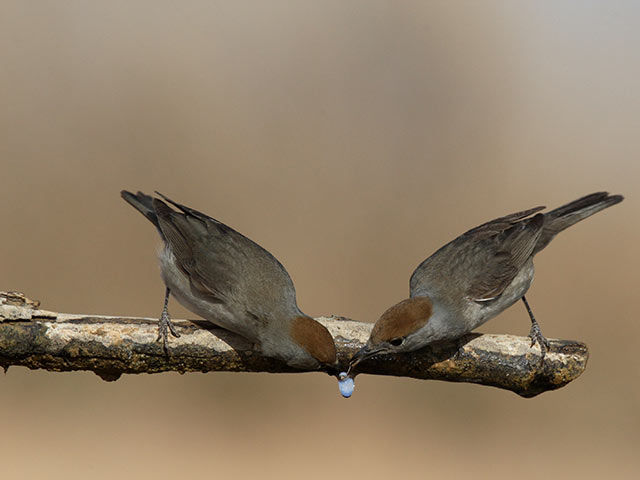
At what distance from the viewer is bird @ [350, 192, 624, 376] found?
3.35 metres

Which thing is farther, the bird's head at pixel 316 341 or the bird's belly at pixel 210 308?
the bird's belly at pixel 210 308

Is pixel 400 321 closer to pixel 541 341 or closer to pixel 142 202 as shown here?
pixel 541 341

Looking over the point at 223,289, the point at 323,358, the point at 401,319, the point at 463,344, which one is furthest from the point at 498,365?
the point at 223,289

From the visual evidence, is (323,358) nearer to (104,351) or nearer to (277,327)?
(277,327)

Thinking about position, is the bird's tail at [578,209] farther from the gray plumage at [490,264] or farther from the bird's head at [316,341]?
the bird's head at [316,341]

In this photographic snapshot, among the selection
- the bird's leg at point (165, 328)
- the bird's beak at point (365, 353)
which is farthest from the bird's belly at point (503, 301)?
the bird's leg at point (165, 328)

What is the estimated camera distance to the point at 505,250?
414cm

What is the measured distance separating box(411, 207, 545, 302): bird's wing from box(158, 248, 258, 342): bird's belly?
1148mm

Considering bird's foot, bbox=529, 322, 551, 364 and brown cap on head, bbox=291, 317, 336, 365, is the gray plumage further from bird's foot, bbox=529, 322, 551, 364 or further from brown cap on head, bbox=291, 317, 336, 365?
brown cap on head, bbox=291, 317, 336, 365

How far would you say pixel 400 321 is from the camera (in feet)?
10.8

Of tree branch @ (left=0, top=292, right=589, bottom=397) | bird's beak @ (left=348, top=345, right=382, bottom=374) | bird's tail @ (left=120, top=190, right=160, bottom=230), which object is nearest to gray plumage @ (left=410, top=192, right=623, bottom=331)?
tree branch @ (left=0, top=292, right=589, bottom=397)

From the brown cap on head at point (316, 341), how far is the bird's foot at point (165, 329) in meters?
0.72

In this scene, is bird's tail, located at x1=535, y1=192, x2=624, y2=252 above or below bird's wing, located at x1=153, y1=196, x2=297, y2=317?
above

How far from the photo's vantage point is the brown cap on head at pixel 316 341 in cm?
327
